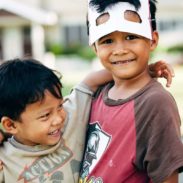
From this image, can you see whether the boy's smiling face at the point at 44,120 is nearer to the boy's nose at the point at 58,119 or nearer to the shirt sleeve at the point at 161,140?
the boy's nose at the point at 58,119

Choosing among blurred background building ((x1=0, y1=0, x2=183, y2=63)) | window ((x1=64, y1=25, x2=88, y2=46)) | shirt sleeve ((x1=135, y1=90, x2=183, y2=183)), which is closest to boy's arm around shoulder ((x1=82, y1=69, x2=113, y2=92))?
shirt sleeve ((x1=135, y1=90, x2=183, y2=183))

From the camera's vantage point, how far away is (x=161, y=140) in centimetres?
229

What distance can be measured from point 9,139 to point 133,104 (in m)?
0.73

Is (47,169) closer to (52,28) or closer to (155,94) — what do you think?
(155,94)

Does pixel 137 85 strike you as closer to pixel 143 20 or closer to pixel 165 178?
pixel 143 20

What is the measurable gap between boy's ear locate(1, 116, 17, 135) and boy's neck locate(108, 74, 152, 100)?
1.66ft

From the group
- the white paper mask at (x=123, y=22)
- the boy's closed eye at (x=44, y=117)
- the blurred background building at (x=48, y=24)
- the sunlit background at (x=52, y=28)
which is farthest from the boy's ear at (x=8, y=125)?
the blurred background building at (x=48, y=24)

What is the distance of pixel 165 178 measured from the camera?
2295 mm

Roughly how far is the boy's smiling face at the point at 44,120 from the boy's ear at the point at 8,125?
1.6 inches

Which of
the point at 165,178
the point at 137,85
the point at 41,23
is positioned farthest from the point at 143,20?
the point at 41,23

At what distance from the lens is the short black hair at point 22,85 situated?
2.63 meters

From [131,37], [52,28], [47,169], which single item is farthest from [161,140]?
[52,28]

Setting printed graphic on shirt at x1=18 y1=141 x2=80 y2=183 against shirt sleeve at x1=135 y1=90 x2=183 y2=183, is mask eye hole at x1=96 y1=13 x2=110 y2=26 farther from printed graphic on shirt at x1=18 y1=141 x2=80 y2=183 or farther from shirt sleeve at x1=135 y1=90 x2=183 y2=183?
printed graphic on shirt at x1=18 y1=141 x2=80 y2=183

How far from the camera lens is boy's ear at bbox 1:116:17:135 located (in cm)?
274
